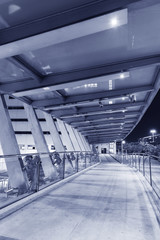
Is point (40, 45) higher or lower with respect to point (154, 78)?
lower

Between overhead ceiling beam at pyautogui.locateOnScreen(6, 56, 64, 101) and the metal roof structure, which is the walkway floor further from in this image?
overhead ceiling beam at pyautogui.locateOnScreen(6, 56, 64, 101)

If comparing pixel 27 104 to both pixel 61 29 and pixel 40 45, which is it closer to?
pixel 40 45

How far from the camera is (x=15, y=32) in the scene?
11.6 ft

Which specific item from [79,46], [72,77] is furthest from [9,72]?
[79,46]

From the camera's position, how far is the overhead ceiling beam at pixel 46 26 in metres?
2.97

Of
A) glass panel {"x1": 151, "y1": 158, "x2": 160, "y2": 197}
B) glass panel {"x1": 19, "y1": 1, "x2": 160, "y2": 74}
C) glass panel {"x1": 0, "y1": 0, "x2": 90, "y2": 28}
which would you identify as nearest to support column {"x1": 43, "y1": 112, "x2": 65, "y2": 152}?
glass panel {"x1": 19, "y1": 1, "x2": 160, "y2": 74}

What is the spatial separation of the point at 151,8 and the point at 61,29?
5.54ft

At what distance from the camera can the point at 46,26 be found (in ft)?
10.8

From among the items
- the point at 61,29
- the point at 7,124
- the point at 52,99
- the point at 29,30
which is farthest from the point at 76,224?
the point at 52,99

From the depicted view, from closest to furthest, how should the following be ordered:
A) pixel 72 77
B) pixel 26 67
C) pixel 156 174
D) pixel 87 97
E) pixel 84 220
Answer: pixel 84 220, pixel 156 174, pixel 26 67, pixel 72 77, pixel 87 97

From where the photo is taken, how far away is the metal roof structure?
10.2 ft

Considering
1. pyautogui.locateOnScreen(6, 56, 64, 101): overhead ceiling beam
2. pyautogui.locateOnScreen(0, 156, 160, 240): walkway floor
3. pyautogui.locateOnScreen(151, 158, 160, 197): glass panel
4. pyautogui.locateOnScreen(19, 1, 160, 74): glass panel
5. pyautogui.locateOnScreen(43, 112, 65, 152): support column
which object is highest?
pyautogui.locateOnScreen(19, 1, 160, 74): glass panel

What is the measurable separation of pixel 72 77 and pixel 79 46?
1.62 metres

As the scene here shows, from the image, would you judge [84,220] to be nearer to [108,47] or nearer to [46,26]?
[46,26]
